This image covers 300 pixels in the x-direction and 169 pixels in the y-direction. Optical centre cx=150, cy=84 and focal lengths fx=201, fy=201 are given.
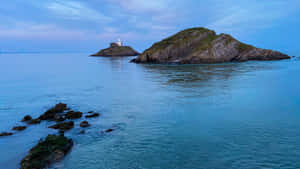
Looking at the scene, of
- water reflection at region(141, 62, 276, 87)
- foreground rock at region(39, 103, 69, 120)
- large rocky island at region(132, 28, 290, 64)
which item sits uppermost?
large rocky island at region(132, 28, 290, 64)

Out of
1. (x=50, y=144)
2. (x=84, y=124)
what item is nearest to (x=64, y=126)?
(x=84, y=124)

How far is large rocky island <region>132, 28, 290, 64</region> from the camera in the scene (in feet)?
353

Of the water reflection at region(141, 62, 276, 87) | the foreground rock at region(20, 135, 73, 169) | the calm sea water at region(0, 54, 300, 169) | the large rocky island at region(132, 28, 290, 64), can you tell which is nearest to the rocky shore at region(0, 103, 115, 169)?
the foreground rock at region(20, 135, 73, 169)

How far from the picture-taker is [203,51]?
107750mm

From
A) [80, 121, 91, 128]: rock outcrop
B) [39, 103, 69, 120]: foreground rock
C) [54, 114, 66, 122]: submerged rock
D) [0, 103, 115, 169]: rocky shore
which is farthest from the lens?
[39, 103, 69, 120]: foreground rock

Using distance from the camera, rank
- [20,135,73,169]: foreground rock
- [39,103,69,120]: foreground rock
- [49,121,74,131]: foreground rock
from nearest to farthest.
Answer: [20,135,73,169]: foreground rock, [49,121,74,131]: foreground rock, [39,103,69,120]: foreground rock

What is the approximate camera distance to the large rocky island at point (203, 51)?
108m

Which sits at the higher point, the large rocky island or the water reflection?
the large rocky island

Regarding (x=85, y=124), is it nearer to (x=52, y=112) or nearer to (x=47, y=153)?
(x=47, y=153)

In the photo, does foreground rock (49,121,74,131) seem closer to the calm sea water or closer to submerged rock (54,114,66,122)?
the calm sea water

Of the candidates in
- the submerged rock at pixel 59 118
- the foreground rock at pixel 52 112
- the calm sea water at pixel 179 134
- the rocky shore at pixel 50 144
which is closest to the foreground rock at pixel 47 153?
the rocky shore at pixel 50 144

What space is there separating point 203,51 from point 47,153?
337 feet

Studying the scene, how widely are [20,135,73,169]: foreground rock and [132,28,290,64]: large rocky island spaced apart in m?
94.7

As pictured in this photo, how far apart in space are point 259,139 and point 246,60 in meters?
110
